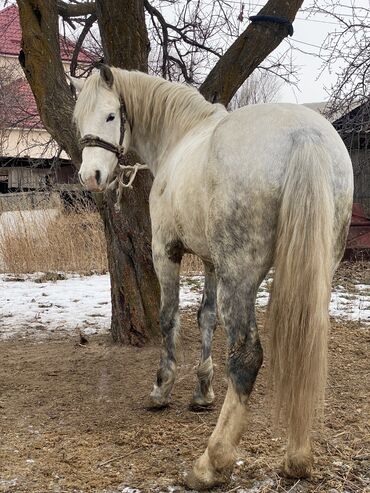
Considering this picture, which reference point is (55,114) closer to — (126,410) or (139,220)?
(139,220)

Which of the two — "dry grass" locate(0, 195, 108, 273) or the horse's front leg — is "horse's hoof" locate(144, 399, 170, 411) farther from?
"dry grass" locate(0, 195, 108, 273)

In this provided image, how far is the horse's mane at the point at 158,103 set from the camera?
345cm

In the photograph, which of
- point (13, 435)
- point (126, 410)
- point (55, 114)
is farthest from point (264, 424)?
point (55, 114)

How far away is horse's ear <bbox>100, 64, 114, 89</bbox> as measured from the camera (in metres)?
3.30

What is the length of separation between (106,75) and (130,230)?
5.44 feet

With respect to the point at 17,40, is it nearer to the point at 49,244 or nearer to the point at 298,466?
the point at 49,244

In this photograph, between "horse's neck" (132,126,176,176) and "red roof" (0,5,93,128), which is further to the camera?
"red roof" (0,5,93,128)

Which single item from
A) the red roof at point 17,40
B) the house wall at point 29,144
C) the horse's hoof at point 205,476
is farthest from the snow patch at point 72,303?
the horse's hoof at point 205,476

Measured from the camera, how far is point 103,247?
9.73 m

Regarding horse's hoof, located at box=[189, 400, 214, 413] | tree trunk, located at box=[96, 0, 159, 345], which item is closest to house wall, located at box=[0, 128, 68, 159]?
tree trunk, located at box=[96, 0, 159, 345]

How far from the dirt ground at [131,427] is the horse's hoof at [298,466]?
1.6 inches

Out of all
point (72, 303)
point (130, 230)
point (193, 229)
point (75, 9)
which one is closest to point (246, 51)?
point (130, 230)

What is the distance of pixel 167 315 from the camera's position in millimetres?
3578

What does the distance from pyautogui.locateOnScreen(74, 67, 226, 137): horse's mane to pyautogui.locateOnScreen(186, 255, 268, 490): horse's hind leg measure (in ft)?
4.25
